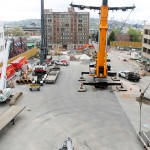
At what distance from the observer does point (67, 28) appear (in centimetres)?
Answer: 10256

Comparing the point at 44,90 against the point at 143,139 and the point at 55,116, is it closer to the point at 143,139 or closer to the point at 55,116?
the point at 55,116

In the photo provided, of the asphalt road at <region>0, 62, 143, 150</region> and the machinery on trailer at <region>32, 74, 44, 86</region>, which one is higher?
the machinery on trailer at <region>32, 74, 44, 86</region>

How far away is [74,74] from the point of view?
43.2 metres

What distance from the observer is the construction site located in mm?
18422

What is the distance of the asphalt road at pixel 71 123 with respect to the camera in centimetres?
1814

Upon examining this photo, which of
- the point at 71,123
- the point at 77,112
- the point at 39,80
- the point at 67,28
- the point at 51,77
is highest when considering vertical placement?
the point at 67,28

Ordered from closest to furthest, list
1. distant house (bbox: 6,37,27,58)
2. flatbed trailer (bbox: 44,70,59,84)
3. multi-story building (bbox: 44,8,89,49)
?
flatbed trailer (bbox: 44,70,59,84), distant house (bbox: 6,37,27,58), multi-story building (bbox: 44,8,89,49)

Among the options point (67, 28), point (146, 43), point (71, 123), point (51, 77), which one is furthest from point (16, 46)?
point (71, 123)

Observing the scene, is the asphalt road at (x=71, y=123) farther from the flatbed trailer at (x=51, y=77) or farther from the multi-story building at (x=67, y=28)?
the multi-story building at (x=67, y=28)

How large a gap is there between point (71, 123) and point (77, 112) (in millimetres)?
2807

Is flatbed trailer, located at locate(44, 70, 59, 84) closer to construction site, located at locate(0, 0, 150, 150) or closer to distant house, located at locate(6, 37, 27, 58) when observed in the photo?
construction site, located at locate(0, 0, 150, 150)

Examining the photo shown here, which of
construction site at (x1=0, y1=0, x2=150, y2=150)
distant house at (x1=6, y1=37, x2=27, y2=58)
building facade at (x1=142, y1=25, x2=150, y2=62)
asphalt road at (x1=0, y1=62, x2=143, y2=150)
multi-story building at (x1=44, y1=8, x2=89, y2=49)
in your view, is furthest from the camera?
multi-story building at (x1=44, y1=8, x2=89, y2=49)

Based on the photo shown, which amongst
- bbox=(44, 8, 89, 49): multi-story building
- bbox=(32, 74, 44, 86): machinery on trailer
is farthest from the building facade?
bbox=(44, 8, 89, 49): multi-story building

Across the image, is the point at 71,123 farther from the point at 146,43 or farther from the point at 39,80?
the point at 146,43
